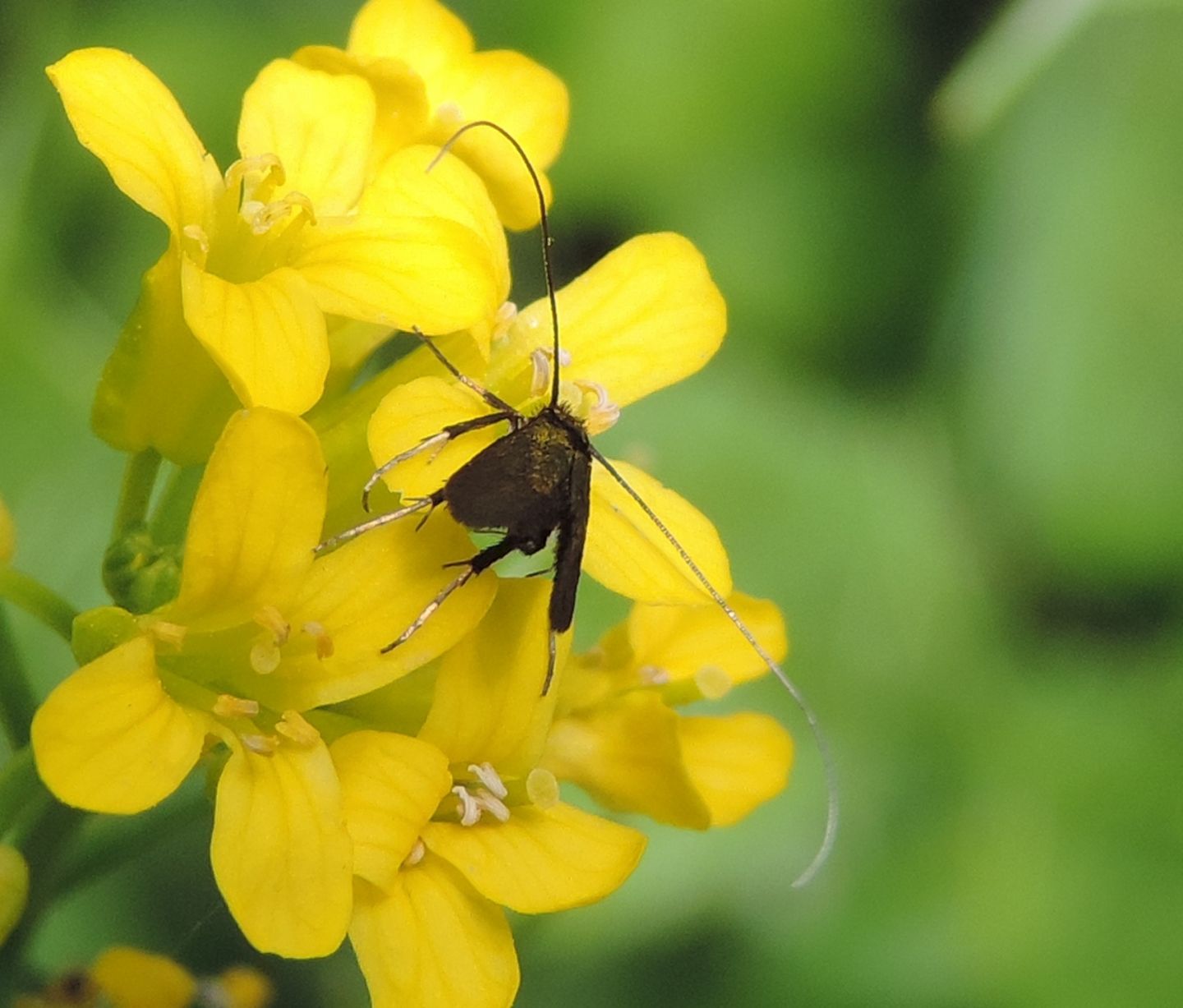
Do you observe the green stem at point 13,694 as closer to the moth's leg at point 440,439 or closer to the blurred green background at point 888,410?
the moth's leg at point 440,439

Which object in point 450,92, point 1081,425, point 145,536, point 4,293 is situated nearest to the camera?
point 145,536

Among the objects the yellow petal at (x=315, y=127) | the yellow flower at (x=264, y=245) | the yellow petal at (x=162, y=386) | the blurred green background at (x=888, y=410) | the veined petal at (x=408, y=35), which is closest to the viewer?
the yellow flower at (x=264, y=245)

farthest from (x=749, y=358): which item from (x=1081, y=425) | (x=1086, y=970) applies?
(x=1086, y=970)

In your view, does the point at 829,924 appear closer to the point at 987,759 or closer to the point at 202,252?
the point at 987,759

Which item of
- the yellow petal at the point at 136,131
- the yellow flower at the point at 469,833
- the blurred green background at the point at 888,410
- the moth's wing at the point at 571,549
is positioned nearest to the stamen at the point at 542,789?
the yellow flower at the point at 469,833

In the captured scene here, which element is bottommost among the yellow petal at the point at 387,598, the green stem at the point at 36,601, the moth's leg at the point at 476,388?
the green stem at the point at 36,601

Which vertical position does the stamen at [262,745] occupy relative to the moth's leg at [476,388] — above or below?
below
